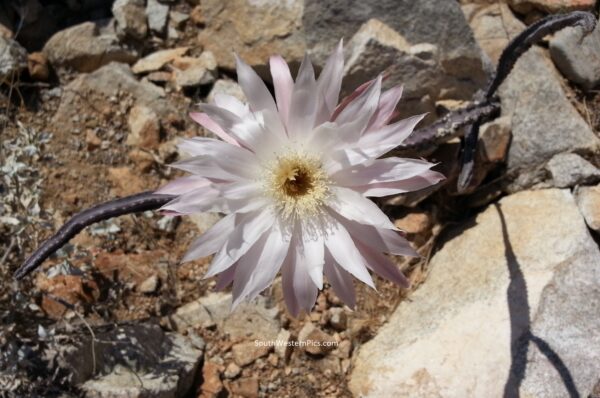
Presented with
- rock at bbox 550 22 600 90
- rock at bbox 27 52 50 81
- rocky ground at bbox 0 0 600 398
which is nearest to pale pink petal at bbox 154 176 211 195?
rocky ground at bbox 0 0 600 398

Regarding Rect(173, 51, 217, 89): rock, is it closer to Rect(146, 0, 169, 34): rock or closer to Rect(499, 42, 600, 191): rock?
Rect(146, 0, 169, 34): rock

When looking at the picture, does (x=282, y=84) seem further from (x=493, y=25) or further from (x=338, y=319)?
(x=493, y=25)

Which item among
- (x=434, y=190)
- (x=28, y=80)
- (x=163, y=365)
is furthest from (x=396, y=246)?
(x=28, y=80)

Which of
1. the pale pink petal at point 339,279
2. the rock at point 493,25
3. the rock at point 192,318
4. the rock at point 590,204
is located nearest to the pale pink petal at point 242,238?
the pale pink petal at point 339,279

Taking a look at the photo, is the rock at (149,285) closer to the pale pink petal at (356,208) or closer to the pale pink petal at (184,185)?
the pale pink petal at (184,185)

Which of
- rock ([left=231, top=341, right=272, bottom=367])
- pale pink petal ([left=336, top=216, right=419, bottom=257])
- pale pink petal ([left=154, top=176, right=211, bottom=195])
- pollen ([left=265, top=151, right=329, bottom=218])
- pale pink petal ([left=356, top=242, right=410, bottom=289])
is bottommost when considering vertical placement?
rock ([left=231, top=341, right=272, bottom=367])

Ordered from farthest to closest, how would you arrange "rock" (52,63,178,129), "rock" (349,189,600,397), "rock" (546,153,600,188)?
"rock" (52,63,178,129), "rock" (546,153,600,188), "rock" (349,189,600,397)

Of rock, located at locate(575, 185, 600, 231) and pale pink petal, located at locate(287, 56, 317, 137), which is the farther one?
rock, located at locate(575, 185, 600, 231)
